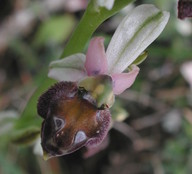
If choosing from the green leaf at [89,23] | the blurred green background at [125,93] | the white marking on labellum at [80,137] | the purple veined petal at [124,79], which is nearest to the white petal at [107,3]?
the green leaf at [89,23]

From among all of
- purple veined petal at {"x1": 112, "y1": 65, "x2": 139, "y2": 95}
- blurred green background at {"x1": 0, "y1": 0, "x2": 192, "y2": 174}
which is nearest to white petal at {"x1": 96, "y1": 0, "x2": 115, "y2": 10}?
purple veined petal at {"x1": 112, "y1": 65, "x2": 139, "y2": 95}

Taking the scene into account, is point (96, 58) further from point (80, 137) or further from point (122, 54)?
point (80, 137)


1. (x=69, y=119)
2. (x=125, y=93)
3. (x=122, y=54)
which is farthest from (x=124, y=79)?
(x=125, y=93)

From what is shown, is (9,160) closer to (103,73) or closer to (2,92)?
(2,92)

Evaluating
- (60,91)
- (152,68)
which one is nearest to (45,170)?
(152,68)

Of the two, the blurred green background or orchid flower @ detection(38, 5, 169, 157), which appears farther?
the blurred green background

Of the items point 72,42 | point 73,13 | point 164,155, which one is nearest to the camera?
point 72,42

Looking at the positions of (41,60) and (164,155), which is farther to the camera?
(41,60)

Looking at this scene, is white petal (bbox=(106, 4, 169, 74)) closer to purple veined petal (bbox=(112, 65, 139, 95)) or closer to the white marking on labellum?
purple veined petal (bbox=(112, 65, 139, 95))
